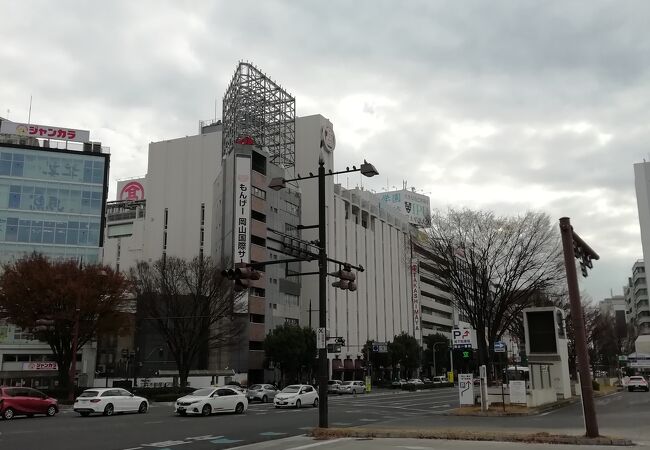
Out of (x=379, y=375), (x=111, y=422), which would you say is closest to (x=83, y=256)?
(x=379, y=375)

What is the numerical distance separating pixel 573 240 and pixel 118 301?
130 ft

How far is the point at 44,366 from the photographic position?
2844 inches

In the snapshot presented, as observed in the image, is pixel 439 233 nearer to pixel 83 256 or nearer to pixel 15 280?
pixel 15 280

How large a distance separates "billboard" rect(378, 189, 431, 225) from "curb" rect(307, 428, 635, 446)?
11004cm

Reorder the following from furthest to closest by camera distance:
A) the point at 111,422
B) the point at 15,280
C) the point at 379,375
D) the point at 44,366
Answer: the point at 379,375
the point at 44,366
the point at 15,280
the point at 111,422

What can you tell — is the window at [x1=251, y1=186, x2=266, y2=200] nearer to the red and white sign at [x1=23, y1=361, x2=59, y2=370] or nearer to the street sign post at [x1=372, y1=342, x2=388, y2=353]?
the street sign post at [x1=372, y1=342, x2=388, y2=353]

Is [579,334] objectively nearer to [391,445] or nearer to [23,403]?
[391,445]

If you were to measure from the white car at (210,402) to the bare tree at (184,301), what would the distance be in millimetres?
22094

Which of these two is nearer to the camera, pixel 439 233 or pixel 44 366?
pixel 439 233

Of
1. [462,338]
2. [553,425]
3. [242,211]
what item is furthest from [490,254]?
[242,211]

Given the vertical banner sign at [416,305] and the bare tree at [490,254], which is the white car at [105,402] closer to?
the bare tree at [490,254]

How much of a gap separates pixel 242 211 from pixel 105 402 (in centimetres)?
4441

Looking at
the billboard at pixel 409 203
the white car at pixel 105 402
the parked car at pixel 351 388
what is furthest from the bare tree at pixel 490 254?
the billboard at pixel 409 203

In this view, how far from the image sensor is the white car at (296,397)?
3628 cm
